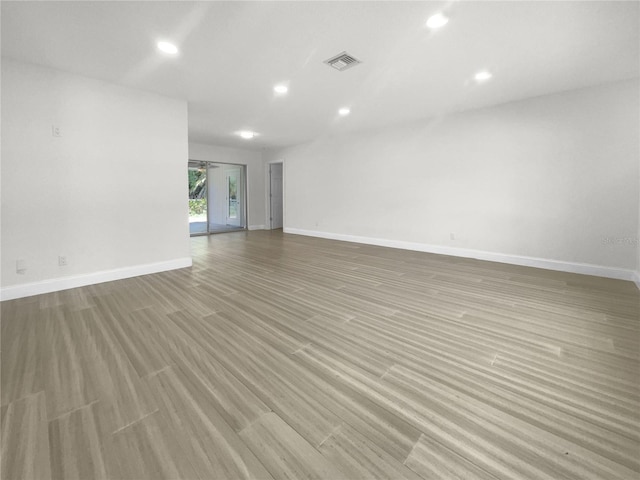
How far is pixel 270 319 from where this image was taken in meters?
2.61

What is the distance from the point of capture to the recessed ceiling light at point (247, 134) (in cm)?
683

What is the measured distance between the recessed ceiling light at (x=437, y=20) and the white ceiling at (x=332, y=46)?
0.06 metres

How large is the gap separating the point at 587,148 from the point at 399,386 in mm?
4696

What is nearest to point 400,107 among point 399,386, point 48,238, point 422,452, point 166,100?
point 166,100

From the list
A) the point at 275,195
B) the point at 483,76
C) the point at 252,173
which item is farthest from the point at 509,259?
the point at 252,173

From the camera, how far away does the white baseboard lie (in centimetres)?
322

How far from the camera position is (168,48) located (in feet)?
9.73

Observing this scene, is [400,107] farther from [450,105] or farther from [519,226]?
[519,226]

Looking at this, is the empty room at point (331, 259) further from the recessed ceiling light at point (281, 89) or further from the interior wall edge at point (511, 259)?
the recessed ceiling light at point (281, 89)

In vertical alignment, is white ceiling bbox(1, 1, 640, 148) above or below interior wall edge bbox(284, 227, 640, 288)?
above

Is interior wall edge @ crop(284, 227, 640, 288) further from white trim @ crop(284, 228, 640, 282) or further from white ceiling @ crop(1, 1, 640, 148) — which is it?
white ceiling @ crop(1, 1, 640, 148)

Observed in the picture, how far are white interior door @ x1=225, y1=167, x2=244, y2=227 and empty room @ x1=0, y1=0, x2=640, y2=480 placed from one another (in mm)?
3884

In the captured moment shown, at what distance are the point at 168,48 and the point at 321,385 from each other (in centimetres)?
355

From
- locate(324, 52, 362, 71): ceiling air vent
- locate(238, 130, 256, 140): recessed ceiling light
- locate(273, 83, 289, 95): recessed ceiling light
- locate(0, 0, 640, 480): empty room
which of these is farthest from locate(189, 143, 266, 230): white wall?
locate(324, 52, 362, 71): ceiling air vent
